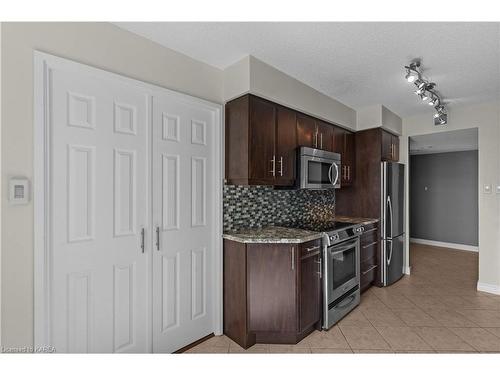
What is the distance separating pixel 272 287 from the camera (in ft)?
7.20

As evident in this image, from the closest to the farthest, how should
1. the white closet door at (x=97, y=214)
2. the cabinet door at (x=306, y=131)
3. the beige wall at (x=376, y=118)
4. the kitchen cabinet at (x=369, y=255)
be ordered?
the white closet door at (x=97, y=214), the cabinet door at (x=306, y=131), the kitchen cabinet at (x=369, y=255), the beige wall at (x=376, y=118)

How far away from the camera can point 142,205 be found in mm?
1898

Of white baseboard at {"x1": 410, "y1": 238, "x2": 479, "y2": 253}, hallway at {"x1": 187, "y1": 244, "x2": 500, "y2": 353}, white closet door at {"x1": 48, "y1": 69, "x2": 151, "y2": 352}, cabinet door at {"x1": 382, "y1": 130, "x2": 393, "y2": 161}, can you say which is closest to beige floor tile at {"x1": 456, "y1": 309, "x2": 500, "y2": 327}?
hallway at {"x1": 187, "y1": 244, "x2": 500, "y2": 353}

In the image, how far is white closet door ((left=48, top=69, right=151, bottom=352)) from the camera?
60.8 inches

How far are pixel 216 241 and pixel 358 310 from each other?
5.84 feet

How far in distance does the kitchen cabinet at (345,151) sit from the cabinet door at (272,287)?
1.77 meters

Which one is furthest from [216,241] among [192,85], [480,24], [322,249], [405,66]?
[480,24]

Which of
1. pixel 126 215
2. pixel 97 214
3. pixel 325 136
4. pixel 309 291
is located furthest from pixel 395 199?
pixel 97 214

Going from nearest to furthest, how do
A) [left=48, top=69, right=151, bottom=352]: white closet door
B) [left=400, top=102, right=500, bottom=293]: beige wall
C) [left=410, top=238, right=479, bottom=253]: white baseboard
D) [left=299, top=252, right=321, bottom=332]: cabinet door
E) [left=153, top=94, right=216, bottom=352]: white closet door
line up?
[left=48, top=69, right=151, bottom=352]: white closet door, [left=153, top=94, right=216, bottom=352]: white closet door, [left=299, top=252, right=321, bottom=332]: cabinet door, [left=400, top=102, right=500, bottom=293]: beige wall, [left=410, top=238, right=479, bottom=253]: white baseboard

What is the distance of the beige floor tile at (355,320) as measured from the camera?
2557mm

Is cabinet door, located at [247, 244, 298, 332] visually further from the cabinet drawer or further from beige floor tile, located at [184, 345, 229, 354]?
beige floor tile, located at [184, 345, 229, 354]

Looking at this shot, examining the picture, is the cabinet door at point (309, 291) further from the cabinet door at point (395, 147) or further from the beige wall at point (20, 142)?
the cabinet door at point (395, 147)

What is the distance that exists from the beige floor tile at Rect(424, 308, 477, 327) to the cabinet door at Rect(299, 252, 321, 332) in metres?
1.28

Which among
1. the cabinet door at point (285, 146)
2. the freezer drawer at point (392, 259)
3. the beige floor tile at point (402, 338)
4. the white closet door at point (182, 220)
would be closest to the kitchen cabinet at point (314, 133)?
the cabinet door at point (285, 146)
